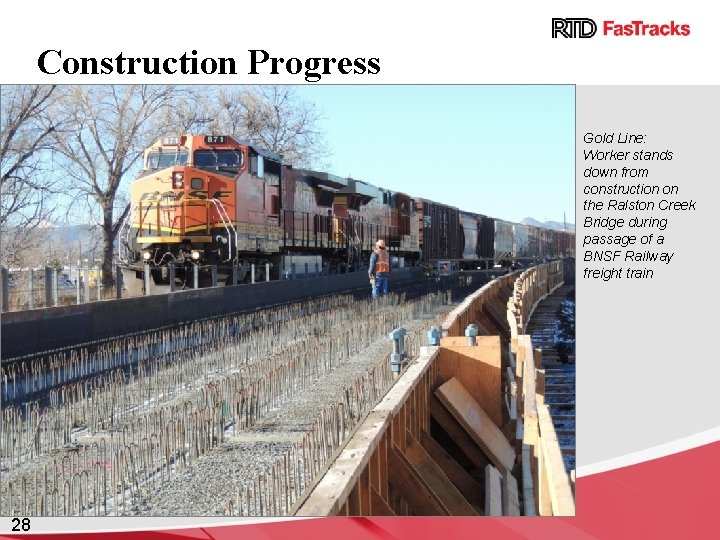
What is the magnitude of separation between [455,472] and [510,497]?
29.2 inches

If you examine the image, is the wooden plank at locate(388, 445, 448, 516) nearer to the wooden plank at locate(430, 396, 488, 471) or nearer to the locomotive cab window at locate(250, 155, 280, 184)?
the wooden plank at locate(430, 396, 488, 471)

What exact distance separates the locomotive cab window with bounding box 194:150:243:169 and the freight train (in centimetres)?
3

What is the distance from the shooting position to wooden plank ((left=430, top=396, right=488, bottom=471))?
10.1 metres

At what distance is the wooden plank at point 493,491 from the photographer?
8594mm

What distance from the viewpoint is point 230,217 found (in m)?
25.3

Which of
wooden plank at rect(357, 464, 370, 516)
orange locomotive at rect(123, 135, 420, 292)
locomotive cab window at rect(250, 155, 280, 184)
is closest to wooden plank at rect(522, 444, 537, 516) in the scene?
wooden plank at rect(357, 464, 370, 516)

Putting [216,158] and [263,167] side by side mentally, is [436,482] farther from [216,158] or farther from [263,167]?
[263,167]

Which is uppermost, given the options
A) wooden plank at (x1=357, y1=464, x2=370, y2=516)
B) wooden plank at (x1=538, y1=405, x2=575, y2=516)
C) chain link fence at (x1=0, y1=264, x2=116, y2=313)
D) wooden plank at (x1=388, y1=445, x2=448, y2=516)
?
chain link fence at (x1=0, y1=264, x2=116, y2=313)

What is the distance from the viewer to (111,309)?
18.7 meters

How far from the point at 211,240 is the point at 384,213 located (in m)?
17.8

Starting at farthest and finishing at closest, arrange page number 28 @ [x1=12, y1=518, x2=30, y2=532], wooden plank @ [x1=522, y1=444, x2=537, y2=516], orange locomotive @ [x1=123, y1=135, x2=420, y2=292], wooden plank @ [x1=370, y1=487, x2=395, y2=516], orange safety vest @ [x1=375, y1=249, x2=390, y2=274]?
orange locomotive @ [x1=123, y1=135, x2=420, y2=292]
orange safety vest @ [x1=375, y1=249, x2=390, y2=274]
wooden plank @ [x1=522, y1=444, x2=537, y2=516]
wooden plank @ [x1=370, y1=487, x2=395, y2=516]
page number 28 @ [x1=12, y1=518, x2=30, y2=532]

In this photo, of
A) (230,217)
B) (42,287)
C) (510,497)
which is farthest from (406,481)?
(230,217)

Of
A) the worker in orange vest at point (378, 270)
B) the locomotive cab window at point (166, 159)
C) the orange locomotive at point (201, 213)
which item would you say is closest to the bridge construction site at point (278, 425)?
the worker in orange vest at point (378, 270)
